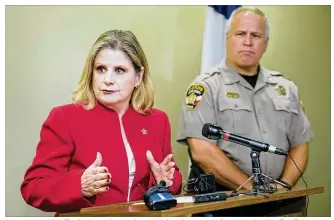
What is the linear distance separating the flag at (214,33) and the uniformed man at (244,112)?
55 mm

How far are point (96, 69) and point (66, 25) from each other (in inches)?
14.2

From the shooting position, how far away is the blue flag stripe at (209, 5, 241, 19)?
262 centimetres

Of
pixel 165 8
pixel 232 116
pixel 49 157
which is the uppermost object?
pixel 165 8

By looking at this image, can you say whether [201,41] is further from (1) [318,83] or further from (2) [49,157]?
(2) [49,157]

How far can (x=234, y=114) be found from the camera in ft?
8.02

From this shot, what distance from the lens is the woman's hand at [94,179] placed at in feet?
5.88

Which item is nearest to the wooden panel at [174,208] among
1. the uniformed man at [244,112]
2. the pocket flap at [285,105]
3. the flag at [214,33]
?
the uniformed man at [244,112]

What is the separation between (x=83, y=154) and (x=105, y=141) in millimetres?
114

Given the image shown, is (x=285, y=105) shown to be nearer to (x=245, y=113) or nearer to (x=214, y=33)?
(x=245, y=113)

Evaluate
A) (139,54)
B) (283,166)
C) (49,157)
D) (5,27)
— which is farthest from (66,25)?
(283,166)

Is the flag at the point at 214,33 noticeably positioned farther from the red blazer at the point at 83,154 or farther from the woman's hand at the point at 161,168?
the woman's hand at the point at 161,168

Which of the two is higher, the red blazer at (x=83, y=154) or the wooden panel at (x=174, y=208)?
the red blazer at (x=83, y=154)

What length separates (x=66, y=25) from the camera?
89.8 inches

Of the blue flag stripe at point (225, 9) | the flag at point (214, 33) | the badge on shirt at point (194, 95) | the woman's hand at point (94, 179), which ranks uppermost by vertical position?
the blue flag stripe at point (225, 9)
